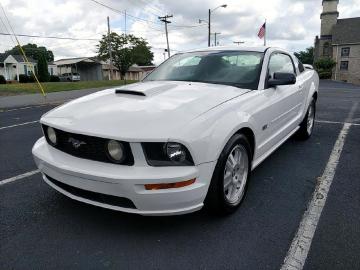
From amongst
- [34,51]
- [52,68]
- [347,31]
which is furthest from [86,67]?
[347,31]

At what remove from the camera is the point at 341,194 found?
3.44m

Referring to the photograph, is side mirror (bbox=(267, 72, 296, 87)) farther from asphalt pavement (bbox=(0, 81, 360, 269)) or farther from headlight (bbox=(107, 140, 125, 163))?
headlight (bbox=(107, 140, 125, 163))

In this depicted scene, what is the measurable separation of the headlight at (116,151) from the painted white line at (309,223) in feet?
4.55

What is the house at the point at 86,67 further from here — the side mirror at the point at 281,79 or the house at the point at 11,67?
the side mirror at the point at 281,79

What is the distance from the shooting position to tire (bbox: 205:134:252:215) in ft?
8.70

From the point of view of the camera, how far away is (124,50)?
52.0 metres

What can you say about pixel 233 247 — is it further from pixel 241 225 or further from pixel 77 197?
pixel 77 197

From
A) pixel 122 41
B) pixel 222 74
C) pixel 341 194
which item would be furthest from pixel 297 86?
pixel 122 41

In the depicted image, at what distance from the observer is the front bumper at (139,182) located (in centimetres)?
235

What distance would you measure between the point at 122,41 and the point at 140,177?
52.5 m

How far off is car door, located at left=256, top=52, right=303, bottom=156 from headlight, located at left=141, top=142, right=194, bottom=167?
1141 mm

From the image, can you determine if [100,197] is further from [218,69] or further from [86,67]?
[86,67]

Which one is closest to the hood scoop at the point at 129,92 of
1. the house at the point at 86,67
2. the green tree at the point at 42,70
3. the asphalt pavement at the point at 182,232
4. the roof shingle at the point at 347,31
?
the asphalt pavement at the point at 182,232

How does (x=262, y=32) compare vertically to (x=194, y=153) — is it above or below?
above
